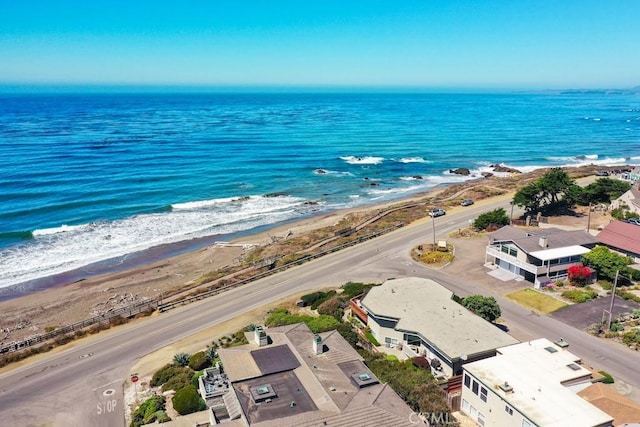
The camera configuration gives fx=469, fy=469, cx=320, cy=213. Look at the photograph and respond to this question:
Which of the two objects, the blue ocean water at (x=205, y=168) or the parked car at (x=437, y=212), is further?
the parked car at (x=437, y=212)

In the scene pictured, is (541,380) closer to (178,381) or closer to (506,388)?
(506,388)

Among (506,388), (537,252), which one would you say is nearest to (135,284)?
(506,388)

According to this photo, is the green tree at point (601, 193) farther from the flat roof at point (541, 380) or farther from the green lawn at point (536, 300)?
the flat roof at point (541, 380)

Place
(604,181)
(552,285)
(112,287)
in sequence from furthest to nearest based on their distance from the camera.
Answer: (604,181), (112,287), (552,285)

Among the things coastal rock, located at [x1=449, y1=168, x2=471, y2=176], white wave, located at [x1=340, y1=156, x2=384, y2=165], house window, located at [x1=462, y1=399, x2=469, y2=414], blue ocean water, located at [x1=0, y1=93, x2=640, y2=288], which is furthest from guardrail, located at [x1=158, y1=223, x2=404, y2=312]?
white wave, located at [x1=340, y1=156, x2=384, y2=165]

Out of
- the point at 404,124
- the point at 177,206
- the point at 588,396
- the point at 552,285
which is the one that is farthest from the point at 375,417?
the point at 404,124

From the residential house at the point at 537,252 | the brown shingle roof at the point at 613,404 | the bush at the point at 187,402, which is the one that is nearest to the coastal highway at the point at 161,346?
the bush at the point at 187,402

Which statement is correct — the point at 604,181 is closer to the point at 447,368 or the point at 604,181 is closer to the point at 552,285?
the point at 552,285
